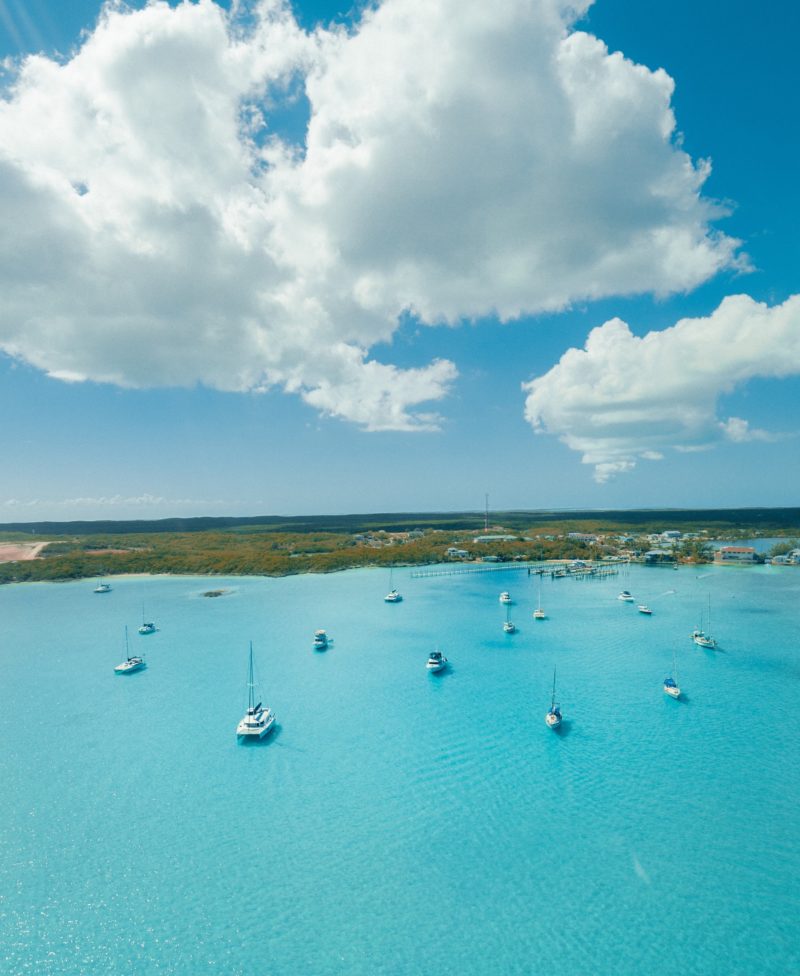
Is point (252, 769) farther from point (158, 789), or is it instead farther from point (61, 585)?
point (61, 585)

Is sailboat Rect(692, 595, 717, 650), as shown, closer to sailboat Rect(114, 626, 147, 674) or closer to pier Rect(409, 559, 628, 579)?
pier Rect(409, 559, 628, 579)

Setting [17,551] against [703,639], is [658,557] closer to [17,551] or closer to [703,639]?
[703,639]

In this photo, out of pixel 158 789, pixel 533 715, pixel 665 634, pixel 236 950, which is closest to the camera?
pixel 236 950

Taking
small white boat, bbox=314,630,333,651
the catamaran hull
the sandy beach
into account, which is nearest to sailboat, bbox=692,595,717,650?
small white boat, bbox=314,630,333,651

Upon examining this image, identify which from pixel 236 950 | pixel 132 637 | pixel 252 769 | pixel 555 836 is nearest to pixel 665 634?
pixel 555 836

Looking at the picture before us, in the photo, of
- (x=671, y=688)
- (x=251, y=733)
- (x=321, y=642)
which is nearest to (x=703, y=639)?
(x=671, y=688)

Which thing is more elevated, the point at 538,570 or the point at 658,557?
the point at 658,557
